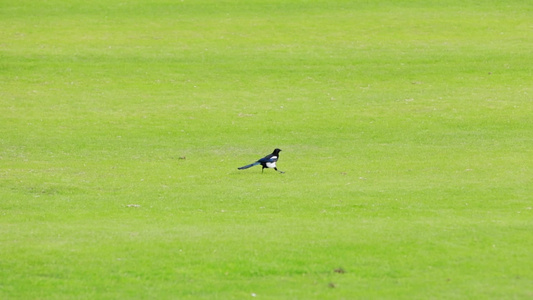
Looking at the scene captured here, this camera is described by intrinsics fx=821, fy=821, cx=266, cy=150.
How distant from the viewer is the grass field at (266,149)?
53.4 ft

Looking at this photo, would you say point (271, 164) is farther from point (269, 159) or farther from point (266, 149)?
point (266, 149)

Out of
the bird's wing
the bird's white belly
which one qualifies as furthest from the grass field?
the bird's wing

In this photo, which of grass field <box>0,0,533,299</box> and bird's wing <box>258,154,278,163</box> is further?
bird's wing <box>258,154,278,163</box>

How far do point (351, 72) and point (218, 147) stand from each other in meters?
13.4

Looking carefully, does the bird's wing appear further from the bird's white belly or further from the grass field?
the grass field

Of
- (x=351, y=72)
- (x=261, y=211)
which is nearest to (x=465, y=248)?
(x=261, y=211)

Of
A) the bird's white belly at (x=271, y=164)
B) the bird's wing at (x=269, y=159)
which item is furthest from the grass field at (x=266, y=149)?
the bird's wing at (x=269, y=159)

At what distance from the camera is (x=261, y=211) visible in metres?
21.3

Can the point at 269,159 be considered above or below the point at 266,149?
above

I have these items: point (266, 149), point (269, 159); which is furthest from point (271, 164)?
point (266, 149)

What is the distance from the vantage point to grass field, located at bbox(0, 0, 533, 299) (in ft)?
53.4

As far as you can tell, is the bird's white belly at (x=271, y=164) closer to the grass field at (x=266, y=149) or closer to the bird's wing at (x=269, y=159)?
the bird's wing at (x=269, y=159)

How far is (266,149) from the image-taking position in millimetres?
30859

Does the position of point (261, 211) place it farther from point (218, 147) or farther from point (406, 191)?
point (218, 147)
